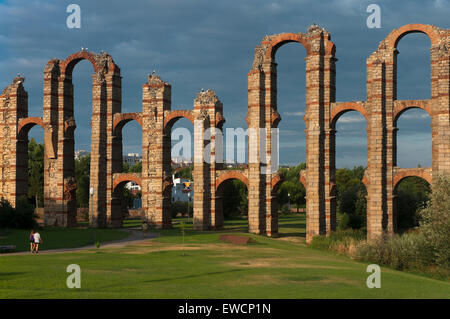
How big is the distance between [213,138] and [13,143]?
71.1 feet

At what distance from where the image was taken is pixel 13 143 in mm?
54969

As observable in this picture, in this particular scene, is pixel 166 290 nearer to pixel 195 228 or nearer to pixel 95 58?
pixel 195 228

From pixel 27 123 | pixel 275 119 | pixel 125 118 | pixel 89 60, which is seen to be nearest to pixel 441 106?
pixel 275 119

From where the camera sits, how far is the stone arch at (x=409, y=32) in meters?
41.4

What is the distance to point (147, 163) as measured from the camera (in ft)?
163

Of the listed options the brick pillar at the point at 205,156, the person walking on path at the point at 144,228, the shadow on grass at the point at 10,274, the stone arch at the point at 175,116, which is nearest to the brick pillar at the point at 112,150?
the person walking on path at the point at 144,228

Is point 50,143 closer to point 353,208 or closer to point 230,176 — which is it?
point 230,176

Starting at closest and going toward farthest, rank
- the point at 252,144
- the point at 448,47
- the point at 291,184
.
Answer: the point at 448,47 → the point at 252,144 → the point at 291,184

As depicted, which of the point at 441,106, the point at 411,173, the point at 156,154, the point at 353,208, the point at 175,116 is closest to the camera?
the point at 441,106

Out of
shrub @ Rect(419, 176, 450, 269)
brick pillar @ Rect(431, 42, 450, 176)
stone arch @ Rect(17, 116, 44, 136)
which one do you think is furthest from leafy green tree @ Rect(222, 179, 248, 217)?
shrub @ Rect(419, 176, 450, 269)

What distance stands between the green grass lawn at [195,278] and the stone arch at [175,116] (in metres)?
21.5

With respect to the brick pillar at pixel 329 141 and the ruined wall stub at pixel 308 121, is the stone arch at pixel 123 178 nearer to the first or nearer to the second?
the ruined wall stub at pixel 308 121
